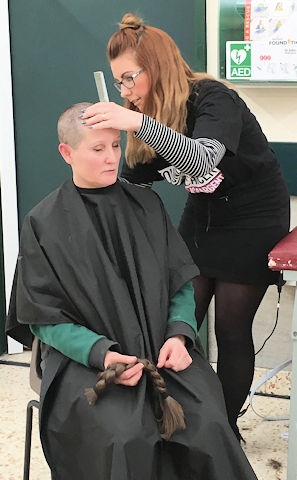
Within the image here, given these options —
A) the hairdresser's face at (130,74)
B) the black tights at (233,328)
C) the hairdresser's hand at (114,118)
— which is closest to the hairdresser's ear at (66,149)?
the hairdresser's hand at (114,118)

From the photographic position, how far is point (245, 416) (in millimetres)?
2605

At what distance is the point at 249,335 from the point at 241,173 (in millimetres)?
493

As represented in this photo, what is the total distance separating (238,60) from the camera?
2.62m

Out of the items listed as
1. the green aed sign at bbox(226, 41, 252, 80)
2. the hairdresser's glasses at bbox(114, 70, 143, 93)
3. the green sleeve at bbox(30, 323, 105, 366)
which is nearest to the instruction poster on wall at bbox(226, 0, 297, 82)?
the green aed sign at bbox(226, 41, 252, 80)

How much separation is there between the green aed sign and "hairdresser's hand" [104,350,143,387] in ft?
4.57

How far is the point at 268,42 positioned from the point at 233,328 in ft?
3.43

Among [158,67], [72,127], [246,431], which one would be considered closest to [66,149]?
[72,127]

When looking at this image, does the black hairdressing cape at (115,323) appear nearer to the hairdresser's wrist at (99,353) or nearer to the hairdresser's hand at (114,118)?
the hairdresser's wrist at (99,353)

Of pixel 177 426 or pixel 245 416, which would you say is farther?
pixel 245 416

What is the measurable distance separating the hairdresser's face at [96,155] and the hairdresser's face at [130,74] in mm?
211

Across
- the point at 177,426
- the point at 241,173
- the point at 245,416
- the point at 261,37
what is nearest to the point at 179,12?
the point at 261,37

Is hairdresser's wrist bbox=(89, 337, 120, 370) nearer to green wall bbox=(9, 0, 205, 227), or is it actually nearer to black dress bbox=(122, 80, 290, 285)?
black dress bbox=(122, 80, 290, 285)

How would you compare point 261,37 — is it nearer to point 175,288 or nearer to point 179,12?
point 179,12

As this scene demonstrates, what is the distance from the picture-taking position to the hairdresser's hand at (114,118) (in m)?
1.58
